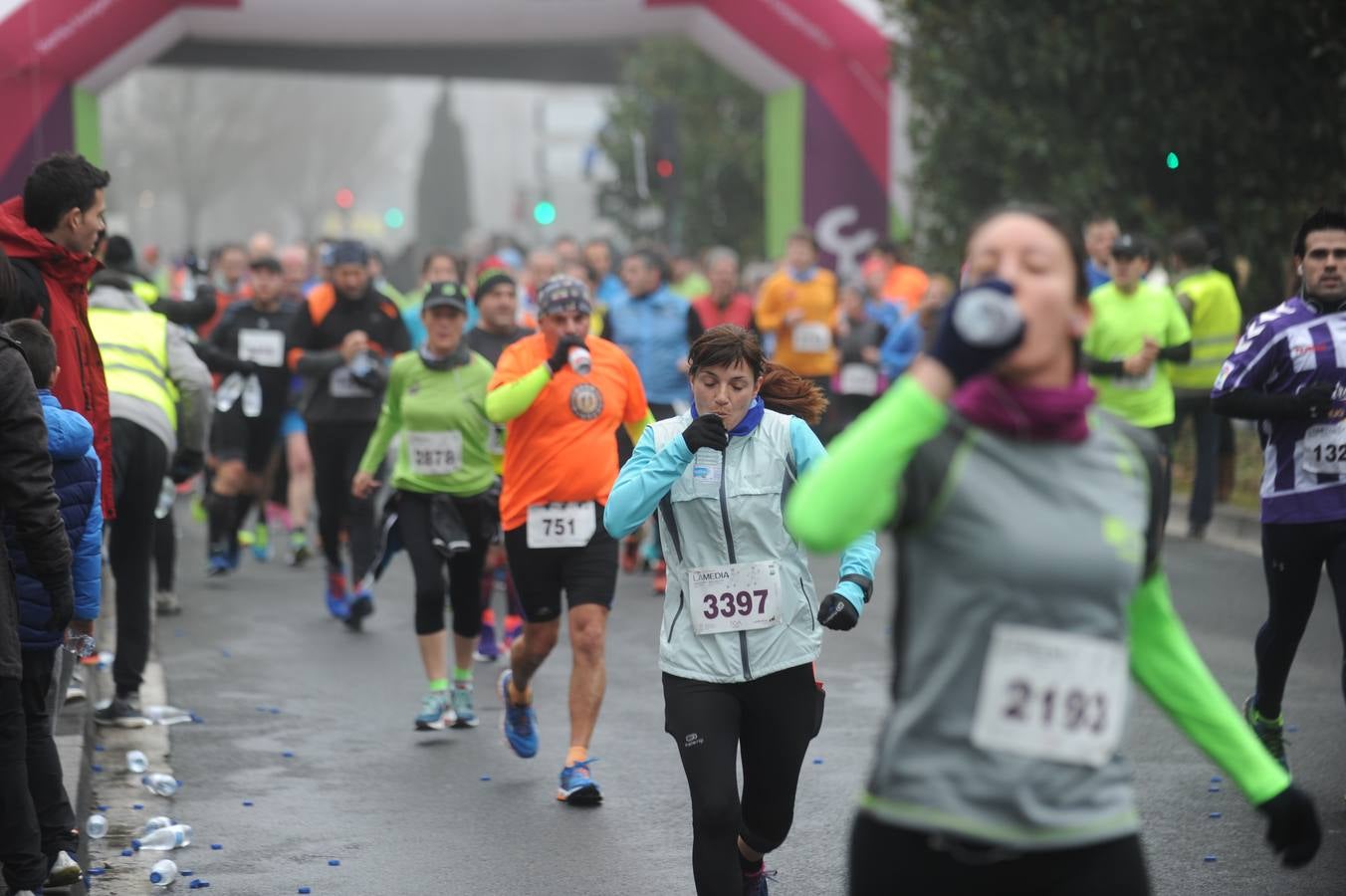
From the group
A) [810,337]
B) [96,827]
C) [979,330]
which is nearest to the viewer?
[979,330]

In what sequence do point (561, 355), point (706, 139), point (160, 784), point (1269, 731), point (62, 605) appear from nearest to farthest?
point (62, 605) < point (1269, 731) < point (160, 784) < point (561, 355) < point (706, 139)

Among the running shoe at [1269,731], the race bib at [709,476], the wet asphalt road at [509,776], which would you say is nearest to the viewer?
the race bib at [709,476]

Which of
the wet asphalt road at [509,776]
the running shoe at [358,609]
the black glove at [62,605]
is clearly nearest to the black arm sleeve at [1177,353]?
the wet asphalt road at [509,776]

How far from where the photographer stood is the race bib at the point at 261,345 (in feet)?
43.9

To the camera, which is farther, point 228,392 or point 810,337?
point 810,337

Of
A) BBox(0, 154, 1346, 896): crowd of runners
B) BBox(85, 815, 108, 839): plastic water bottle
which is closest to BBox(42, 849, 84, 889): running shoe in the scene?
BBox(0, 154, 1346, 896): crowd of runners

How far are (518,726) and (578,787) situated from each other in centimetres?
62

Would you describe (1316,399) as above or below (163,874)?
above

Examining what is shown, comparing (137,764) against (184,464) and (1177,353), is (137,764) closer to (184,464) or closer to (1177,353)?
Answer: (184,464)

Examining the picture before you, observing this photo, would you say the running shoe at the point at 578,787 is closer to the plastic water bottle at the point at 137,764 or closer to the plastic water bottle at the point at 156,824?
the plastic water bottle at the point at 156,824

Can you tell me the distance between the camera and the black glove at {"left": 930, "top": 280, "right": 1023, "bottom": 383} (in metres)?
2.93

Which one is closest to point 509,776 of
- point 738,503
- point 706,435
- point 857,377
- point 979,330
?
point 738,503

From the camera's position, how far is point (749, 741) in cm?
527

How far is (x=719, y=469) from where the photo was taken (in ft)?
17.5
